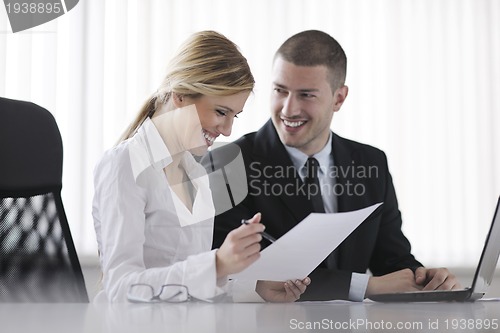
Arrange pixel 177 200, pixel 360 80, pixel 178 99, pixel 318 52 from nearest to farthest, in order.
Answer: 1. pixel 177 200
2. pixel 178 99
3. pixel 318 52
4. pixel 360 80

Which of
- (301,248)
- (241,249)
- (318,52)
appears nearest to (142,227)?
(241,249)

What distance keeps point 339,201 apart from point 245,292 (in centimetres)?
54

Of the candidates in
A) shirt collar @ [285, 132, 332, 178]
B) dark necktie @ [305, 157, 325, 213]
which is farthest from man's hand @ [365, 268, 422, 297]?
shirt collar @ [285, 132, 332, 178]

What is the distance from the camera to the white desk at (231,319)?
438mm

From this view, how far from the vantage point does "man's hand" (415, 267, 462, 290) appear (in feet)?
4.08

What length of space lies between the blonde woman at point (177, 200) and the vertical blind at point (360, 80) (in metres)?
0.50

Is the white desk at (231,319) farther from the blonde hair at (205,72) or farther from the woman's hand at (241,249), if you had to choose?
the blonde hair at (205,72)

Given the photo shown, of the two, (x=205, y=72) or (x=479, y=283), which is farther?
(x=205, y=72)

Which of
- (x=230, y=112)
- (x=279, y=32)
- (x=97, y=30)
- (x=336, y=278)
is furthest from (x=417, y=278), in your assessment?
(x=97, y=30)

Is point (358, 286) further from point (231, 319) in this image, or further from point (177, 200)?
point (231, 319)

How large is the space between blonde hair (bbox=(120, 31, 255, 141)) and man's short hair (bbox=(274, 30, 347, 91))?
0.48 m

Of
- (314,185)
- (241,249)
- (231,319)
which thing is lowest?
(314,185)

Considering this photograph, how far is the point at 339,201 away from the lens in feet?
5.69

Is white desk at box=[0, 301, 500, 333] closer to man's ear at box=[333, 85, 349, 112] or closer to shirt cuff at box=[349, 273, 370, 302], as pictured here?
shirt cuff at box=[349, 273, 370, 302]
